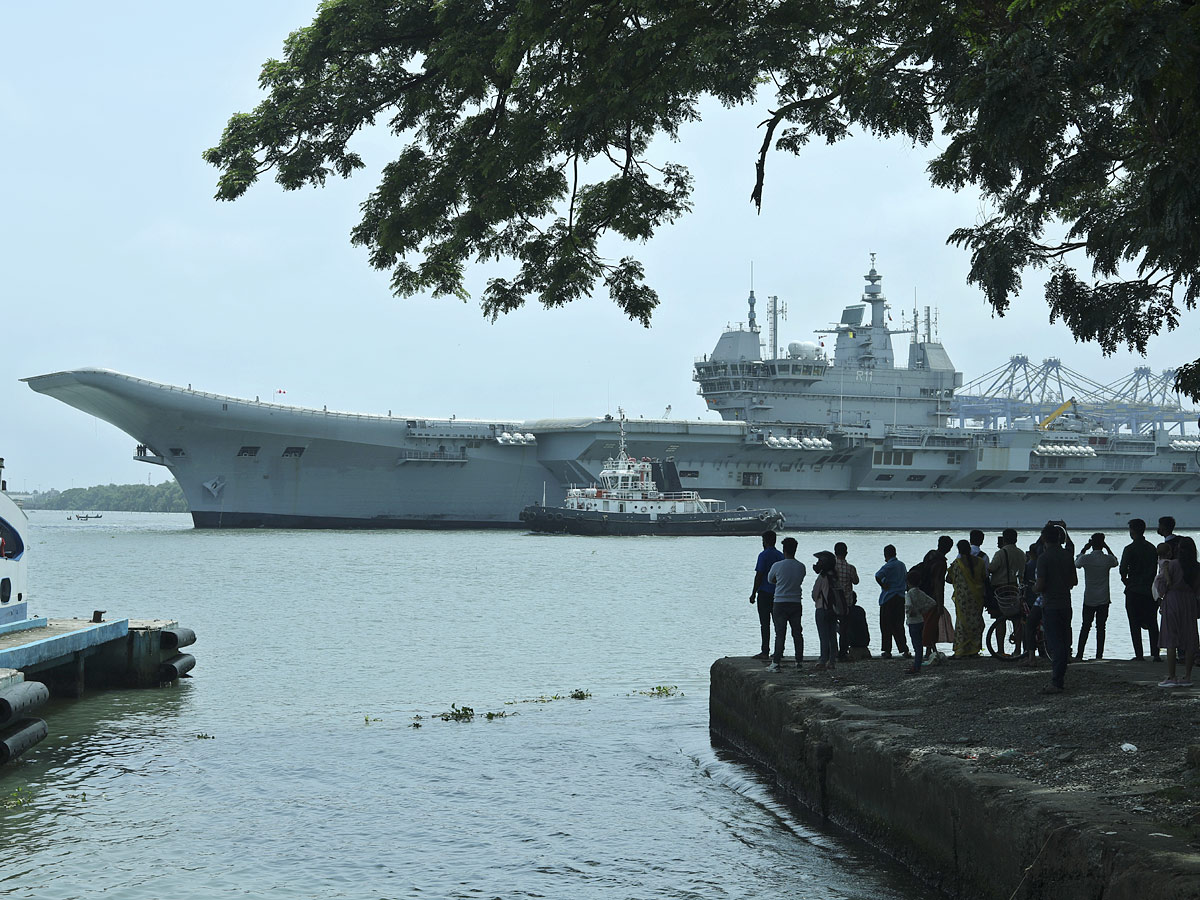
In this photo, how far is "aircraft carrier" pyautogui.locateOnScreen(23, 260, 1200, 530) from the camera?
52938 mm

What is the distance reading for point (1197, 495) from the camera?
2783 inches

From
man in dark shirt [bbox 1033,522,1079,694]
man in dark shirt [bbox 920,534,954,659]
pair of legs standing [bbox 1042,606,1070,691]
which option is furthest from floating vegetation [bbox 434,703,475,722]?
man in dark shirt [bbox 1033,522,1079,694]

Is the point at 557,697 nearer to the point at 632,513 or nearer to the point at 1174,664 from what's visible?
the point at 1174,664

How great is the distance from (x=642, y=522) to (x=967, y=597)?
42.8 meters

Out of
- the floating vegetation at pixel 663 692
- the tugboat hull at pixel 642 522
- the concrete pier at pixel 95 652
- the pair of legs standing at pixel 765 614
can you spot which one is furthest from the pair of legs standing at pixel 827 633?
the tugboat hull at pixel 642 522

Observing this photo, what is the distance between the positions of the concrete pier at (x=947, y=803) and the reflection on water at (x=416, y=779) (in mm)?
267

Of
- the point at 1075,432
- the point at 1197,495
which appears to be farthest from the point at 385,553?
the point at 1197,495

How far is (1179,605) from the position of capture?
9.05 meters

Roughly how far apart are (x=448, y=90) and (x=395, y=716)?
630 centimetres

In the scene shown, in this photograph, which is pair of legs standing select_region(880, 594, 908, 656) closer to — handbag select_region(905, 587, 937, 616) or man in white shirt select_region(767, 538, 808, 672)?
handbag select_region(905, 587, 937, 616)

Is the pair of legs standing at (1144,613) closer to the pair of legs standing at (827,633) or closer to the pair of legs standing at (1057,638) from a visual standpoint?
the pair of legs standing at (1057,638)

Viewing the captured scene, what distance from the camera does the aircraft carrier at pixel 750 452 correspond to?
52.9 m

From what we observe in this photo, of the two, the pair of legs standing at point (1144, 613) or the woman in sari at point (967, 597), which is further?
the woman in sari at point (967, 597)

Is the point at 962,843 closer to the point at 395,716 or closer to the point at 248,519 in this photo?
the point at 395,716
